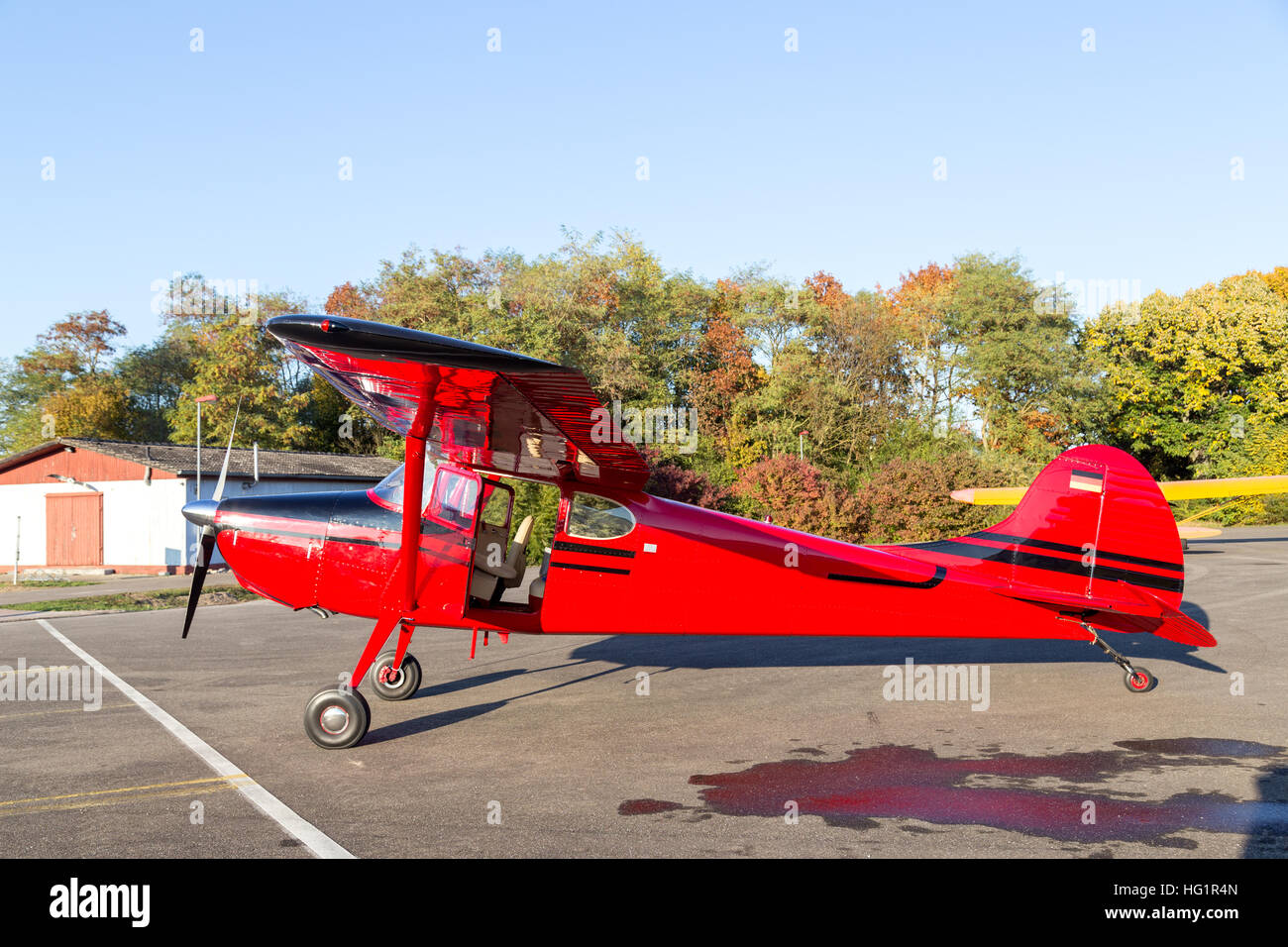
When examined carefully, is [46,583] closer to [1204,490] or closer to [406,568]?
[406,568]

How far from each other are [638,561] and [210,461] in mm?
29488

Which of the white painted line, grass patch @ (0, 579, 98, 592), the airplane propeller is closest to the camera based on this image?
the white painted line

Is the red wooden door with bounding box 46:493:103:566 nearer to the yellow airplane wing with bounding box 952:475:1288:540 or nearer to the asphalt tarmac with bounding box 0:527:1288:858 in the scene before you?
the asphalt tarmac with bounding box 0:527:1288:858

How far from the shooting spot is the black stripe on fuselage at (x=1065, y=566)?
786cm

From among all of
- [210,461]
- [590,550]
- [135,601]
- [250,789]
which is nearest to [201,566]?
[250,789]

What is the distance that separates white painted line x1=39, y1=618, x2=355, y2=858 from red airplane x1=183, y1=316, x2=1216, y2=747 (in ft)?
3.68

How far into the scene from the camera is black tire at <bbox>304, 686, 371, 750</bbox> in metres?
6.78

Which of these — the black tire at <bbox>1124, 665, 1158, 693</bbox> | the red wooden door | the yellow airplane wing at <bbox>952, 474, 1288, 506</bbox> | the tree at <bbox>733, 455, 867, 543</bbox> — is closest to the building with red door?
the red wooden door

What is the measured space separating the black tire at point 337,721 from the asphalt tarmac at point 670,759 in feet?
0.60

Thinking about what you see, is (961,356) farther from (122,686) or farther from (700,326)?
(122,686)

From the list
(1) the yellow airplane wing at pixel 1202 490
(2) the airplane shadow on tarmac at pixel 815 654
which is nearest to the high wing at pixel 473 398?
(2) the airplane shadow on tarmac at pixel 815 654

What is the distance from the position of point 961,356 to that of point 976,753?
38456 mm

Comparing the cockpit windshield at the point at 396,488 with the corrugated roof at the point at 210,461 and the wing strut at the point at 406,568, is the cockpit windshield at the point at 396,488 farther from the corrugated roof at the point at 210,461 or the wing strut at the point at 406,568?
the corrugated roof at the point at 210,461
